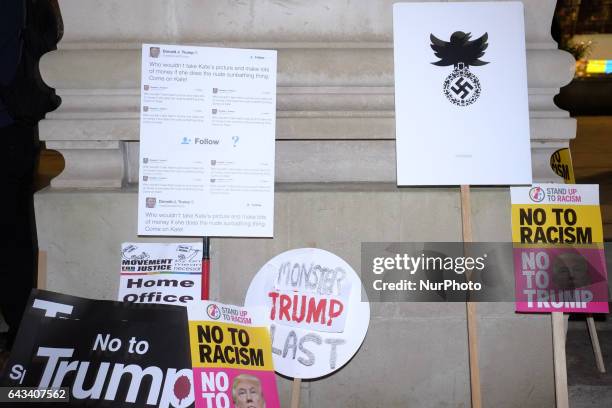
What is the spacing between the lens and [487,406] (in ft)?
10.8

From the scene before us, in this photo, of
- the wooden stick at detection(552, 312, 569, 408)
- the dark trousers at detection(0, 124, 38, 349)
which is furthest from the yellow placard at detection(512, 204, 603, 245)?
the dark trousers at detection(0, 124, 38, 349)

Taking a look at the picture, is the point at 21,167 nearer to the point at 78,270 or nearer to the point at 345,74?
the point at 78,270

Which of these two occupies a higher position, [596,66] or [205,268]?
[596,66]

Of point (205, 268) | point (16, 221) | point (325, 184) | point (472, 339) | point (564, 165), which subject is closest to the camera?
point (472, 339)

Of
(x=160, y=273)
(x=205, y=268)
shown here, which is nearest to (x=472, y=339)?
(x=205, y=268)

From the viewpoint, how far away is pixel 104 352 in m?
2.75

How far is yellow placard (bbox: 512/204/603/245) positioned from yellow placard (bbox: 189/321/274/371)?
136 centimetres

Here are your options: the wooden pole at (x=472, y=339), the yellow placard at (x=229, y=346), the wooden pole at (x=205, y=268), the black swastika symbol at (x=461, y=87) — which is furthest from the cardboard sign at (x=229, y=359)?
the black swastika symbol at (x=461, y=87)

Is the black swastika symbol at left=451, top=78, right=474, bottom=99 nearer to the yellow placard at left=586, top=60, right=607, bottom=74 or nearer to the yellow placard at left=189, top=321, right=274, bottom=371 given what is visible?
the yellow placard at left=189, top=321, right=274, bottom=371

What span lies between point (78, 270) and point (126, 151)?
2.36ft

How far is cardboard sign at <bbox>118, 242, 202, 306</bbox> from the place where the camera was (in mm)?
3018

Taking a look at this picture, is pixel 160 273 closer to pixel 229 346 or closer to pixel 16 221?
pixel 229 346

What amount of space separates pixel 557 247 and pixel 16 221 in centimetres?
314

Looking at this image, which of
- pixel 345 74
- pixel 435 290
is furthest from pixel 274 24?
pixel 435 290
